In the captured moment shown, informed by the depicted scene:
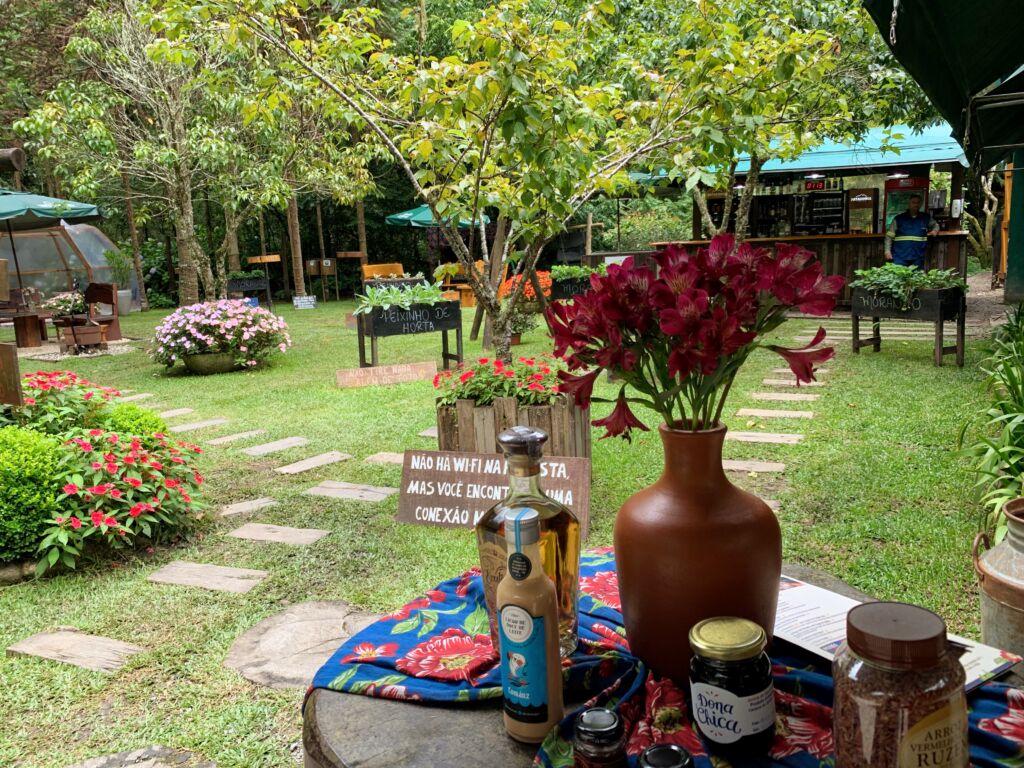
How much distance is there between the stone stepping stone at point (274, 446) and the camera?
5293 mm

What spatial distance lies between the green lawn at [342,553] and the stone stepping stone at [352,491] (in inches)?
3.4

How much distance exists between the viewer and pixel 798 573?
175 cm

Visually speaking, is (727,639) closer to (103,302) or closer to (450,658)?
(450,658)

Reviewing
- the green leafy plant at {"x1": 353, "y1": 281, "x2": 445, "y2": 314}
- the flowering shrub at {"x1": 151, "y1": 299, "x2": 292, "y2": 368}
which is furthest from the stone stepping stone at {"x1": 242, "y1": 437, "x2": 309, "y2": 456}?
the flowering shrub at {"x1": 151, "y1": 299, "x2": 292, "y2": 368}

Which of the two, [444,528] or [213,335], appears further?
[213,335]

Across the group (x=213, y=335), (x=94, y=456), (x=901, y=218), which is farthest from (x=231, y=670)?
(x=901, y=218)

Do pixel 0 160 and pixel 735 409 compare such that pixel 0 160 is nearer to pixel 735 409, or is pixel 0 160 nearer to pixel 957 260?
pixel 735 409

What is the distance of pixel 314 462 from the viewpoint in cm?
500

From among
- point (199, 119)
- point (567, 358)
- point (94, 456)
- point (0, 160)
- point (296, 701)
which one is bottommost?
point (296, 701)

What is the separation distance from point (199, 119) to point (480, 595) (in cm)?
953

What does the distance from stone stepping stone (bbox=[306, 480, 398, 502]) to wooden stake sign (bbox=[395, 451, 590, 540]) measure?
1.59 ft

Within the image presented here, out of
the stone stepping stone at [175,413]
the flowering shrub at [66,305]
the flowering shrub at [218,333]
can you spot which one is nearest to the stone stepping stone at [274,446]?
the stone stepping stone at [175,413]

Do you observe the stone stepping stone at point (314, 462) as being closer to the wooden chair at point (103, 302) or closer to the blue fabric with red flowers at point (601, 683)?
the blue fabric with red flowers at point (601, 683)

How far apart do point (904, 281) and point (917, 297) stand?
0.19 meters
